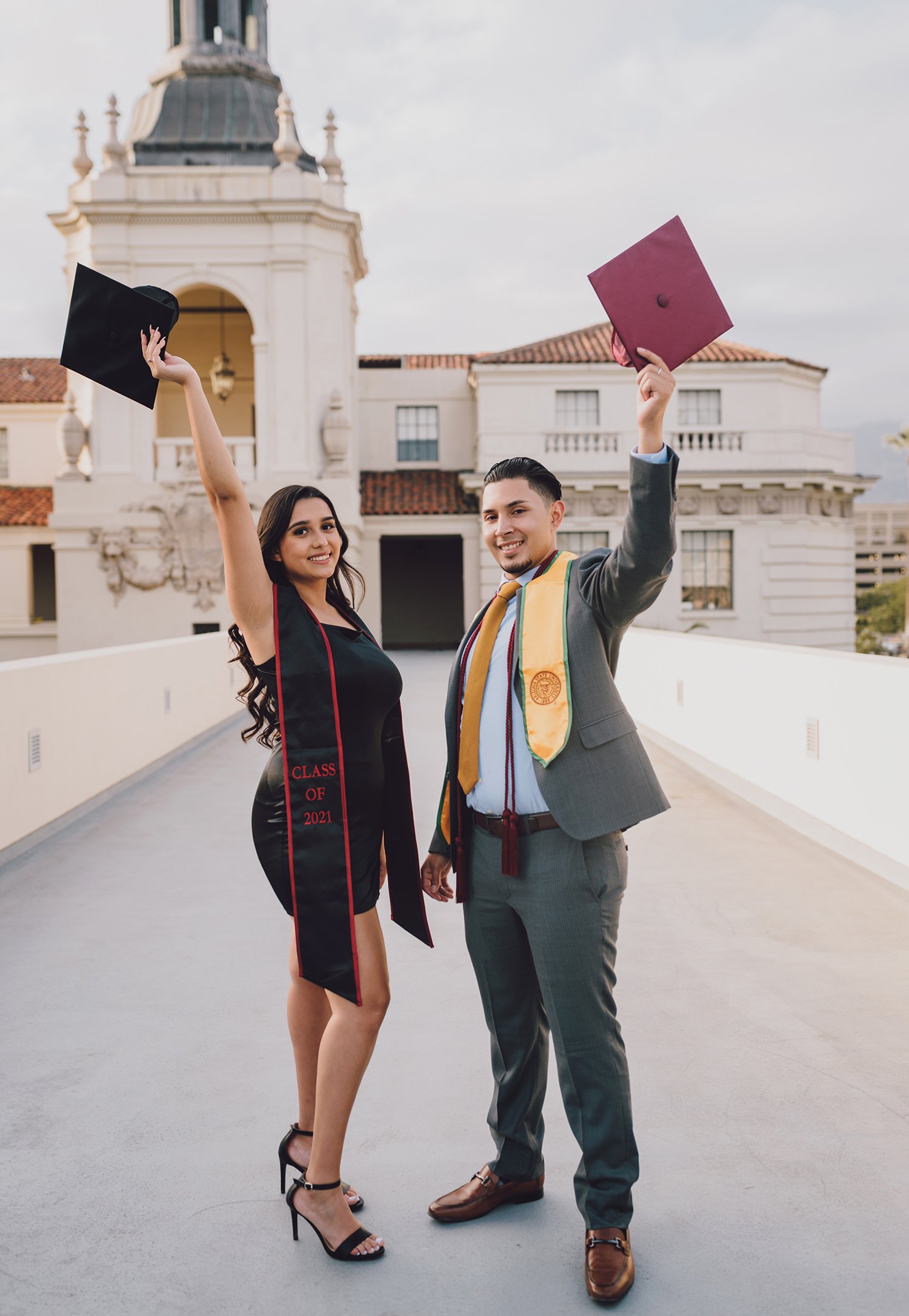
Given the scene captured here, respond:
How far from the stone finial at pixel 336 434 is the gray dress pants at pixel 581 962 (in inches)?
898

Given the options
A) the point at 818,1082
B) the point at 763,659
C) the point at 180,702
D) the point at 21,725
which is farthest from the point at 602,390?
the point at 818,1082

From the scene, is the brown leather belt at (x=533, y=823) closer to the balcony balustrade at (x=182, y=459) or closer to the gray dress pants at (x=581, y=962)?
the gray dress pants at (x=581, y=962)

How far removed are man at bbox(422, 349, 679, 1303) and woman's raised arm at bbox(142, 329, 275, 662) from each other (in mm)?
571

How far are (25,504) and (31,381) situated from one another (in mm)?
5401

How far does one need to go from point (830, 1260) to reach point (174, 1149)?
1.87 m

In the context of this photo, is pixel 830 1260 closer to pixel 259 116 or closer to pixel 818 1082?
pixel 818 1082

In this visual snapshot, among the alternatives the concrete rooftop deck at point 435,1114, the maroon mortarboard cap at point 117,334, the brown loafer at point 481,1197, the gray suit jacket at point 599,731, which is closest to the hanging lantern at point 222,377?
the concrete rooftop deck at point 435,1114

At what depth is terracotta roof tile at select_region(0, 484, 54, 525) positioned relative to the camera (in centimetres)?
3038

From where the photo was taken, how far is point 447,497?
3045 cm

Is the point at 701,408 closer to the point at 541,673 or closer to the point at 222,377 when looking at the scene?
the point at 222,377

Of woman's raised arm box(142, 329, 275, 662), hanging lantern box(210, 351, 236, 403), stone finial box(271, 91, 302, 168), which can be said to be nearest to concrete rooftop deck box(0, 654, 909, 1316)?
woman's raised arm box(142, 329, 275, 662)

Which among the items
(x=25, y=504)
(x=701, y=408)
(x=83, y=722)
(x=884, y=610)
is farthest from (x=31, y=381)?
(x=884, y=610)

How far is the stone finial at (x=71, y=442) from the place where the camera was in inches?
980

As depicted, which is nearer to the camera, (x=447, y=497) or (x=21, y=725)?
(x=21, y=725)
